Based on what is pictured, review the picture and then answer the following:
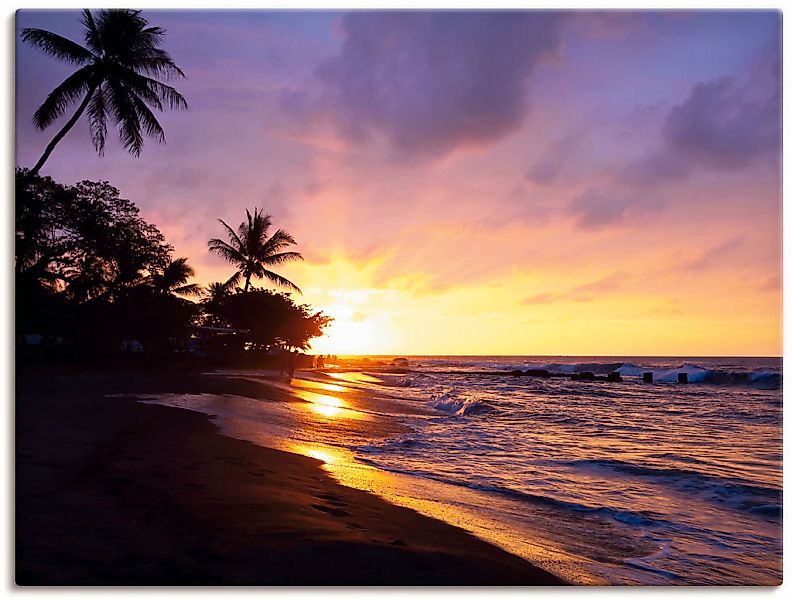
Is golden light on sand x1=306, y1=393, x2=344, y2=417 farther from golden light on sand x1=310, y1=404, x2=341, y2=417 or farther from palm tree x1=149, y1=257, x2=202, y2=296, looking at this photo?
palm tree x1=149, y1=257, x2=202, y2=296

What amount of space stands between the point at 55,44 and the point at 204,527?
14.3 ft

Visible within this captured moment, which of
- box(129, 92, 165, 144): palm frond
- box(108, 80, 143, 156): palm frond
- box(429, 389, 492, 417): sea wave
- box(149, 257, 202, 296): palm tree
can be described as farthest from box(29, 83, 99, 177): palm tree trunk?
box(149, 257, 202, 296): palm tree

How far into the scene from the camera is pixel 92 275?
8.75 m

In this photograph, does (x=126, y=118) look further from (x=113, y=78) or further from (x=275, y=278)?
(x=275, y=278)

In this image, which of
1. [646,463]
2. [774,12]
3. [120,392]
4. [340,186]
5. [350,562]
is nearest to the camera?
[350,562]

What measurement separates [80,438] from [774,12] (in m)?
6.70

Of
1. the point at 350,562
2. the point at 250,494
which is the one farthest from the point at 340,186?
the point at 350,562

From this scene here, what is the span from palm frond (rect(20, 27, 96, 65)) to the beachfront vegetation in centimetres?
104

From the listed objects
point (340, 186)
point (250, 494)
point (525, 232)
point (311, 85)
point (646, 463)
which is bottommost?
point (646, 463)

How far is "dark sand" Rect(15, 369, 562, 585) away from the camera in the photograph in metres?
3.12

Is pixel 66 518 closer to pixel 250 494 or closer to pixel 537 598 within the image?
pixel 250 494

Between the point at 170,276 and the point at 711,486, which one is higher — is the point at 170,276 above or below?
above

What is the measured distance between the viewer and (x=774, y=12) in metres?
4.52

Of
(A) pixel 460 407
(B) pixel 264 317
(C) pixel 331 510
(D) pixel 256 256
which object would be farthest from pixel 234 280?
(C) pixel 331 510
